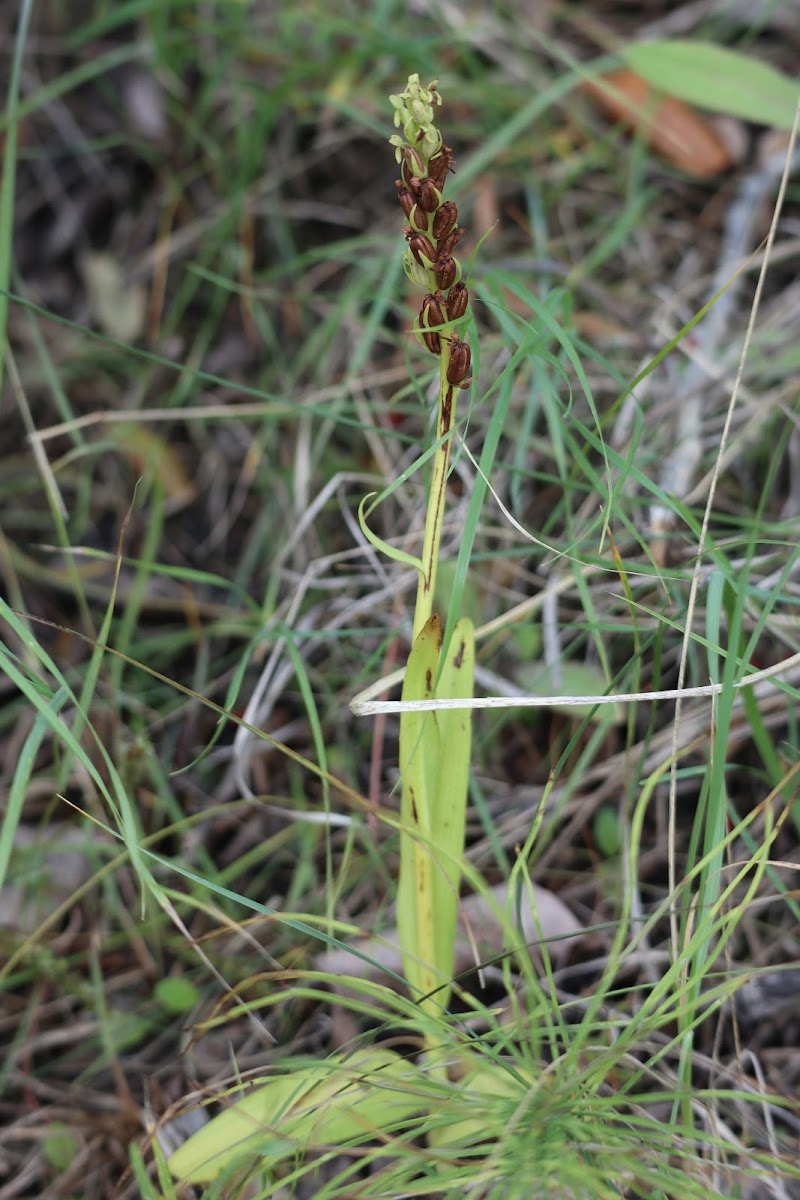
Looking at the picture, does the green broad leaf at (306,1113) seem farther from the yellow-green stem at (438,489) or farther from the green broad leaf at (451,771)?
the yellow-green stem at (438,489)

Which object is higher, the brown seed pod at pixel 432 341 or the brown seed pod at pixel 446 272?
the brown seed pod at pixel 446 272

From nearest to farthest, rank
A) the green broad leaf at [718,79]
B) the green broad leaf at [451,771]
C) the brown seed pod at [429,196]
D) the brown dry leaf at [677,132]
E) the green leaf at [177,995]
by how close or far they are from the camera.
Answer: the brown seed pod at [429,196], the green broad leaf at [451,771], the green leaf at [177,995], the green broad leaf at [718,79], the brown dry leaf at [677,132]

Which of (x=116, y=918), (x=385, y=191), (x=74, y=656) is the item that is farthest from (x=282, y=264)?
(x=116, y=918)

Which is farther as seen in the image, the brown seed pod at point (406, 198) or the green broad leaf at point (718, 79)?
the green broad leaf at point (718, 79)

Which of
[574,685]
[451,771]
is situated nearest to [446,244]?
[451,771]

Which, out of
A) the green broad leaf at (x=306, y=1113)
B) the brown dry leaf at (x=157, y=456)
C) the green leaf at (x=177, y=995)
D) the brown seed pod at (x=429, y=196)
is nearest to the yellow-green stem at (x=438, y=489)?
the brown seed pod at (x=429, y=196)

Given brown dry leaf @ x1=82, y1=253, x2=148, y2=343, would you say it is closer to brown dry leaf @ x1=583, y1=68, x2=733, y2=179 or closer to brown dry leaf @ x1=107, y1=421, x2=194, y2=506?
brown dry leaf @ x1=107, y1=421, x2=194, y2=506

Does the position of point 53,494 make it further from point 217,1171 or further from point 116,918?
point 217,1171
